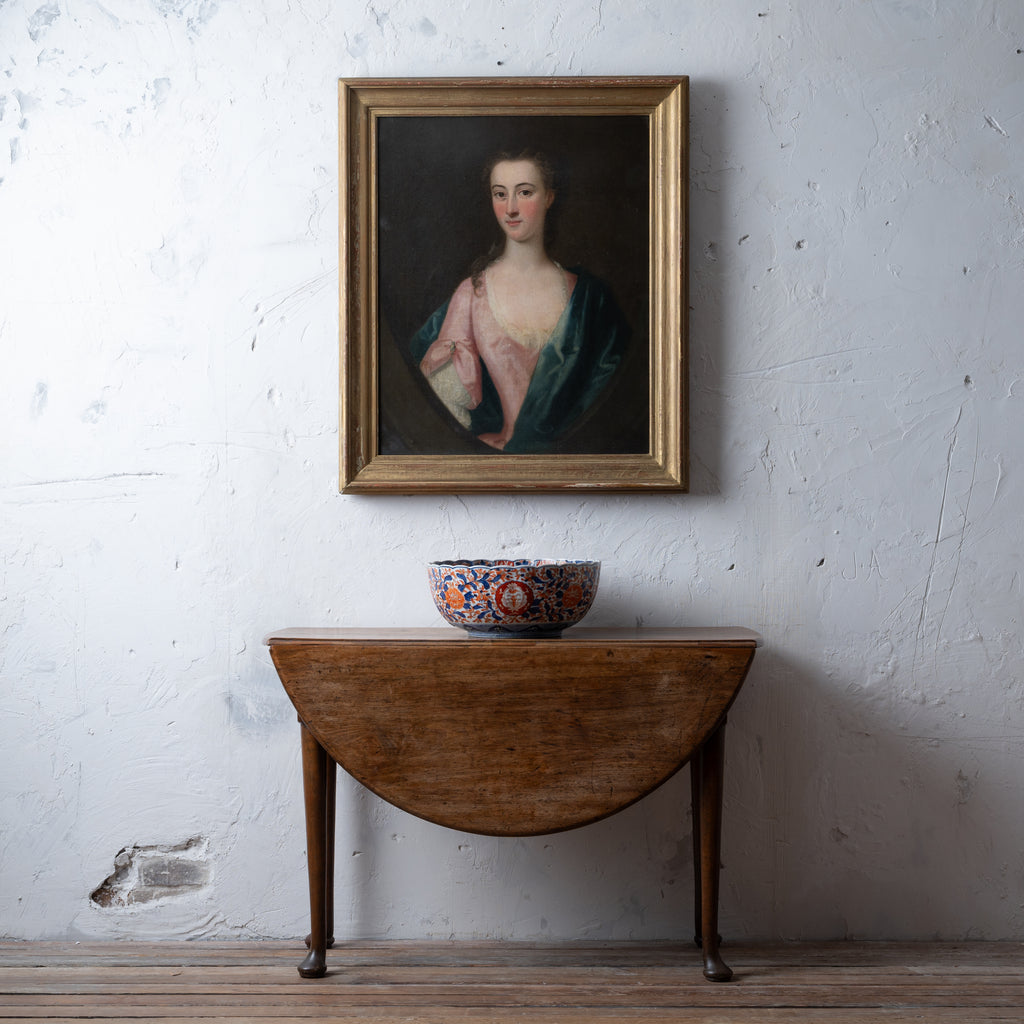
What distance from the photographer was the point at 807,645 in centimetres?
193

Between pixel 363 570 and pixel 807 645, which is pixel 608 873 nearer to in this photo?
pixel 807 645

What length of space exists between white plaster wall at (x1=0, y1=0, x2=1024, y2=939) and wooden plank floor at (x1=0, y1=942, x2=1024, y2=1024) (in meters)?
0.10

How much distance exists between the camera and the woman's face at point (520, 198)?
195cm

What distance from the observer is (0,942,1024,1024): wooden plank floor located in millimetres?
1543

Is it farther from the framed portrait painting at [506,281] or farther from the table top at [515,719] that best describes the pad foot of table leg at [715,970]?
the framed portrait painting at [506,281]

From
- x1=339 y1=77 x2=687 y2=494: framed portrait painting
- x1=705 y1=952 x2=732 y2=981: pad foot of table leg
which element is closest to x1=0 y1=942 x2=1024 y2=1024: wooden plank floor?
x1=705 y1=952 x2=732 y2=981: pad foot of table leg

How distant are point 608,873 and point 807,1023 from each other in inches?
20.1

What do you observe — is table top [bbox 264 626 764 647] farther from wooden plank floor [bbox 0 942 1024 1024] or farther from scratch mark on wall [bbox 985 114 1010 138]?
scratch mark on wall [bbox 985 114 1010 138]

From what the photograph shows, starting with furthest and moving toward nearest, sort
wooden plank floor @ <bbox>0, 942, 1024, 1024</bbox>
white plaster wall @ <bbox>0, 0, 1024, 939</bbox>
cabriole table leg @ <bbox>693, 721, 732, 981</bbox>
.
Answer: white plaster wall @ <bbox>0, 0, 1024, 939</bbox> → cabriole table leg @ <bbox>693, 721, 732, 981</bbox> → wooden plank floor @ <bbox>0, 942, 1024, 1024</bbox>

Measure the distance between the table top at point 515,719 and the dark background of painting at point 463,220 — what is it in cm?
56

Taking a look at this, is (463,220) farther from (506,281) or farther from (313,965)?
(313,965)

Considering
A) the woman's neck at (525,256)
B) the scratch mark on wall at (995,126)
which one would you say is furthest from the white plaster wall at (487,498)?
the woman's neck at (525,256)

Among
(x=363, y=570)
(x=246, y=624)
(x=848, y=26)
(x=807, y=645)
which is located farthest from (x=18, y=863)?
(x=848, y=26)

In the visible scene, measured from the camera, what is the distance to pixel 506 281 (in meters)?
1.94
